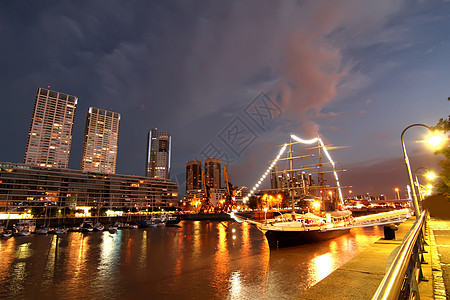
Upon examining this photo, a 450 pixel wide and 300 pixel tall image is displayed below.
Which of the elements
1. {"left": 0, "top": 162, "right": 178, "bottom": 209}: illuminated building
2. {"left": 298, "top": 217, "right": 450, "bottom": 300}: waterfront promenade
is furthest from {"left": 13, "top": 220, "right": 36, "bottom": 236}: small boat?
{"left": 298, "top": 217, "right": 450, "bottom": 300}: waterfront promenade

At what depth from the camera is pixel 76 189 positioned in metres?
141

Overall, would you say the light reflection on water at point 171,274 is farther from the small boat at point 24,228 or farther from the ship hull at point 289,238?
the small boat at point 24,228

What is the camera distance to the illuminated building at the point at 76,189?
119 metres

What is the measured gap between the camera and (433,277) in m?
6.73

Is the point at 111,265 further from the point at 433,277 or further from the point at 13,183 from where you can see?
the point at 13,183

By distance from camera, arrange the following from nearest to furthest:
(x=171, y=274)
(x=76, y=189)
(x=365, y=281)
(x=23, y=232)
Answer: (x=365, y=281)
(x=171, y=274)
(x=23, y=232)
(x=76, y=189)

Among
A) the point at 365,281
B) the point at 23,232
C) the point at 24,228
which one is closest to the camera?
the point at 365,281

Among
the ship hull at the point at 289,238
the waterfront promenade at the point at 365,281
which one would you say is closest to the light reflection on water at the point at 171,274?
the ship hull at the point at 289,238

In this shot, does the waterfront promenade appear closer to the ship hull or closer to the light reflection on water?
the light reflection on water

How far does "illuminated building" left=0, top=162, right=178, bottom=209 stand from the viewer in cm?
11919

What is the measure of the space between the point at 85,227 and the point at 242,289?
7769 cm

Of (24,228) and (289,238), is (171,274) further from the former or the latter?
(24,228)

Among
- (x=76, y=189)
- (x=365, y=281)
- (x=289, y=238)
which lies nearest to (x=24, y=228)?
(x=289, y=238)

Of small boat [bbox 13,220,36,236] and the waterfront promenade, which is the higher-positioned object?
the waterfront promenade
